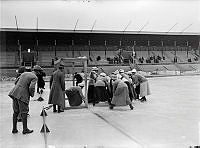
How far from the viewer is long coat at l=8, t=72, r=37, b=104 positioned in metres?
5.85

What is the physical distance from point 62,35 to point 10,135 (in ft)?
94.6

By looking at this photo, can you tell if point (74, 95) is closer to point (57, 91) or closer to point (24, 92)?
point (57, 91)

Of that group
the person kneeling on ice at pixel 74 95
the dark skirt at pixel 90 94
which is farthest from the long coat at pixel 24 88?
the dark skirt at pixel 90 94

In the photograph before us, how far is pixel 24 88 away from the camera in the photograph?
234 inches

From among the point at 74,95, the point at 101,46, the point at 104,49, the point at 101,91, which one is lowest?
the point at 74,95

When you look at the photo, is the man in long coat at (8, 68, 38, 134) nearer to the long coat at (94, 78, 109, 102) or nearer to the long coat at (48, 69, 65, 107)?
the long coat at (48, 69, 65, 107)

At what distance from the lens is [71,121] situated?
7250 millimetres

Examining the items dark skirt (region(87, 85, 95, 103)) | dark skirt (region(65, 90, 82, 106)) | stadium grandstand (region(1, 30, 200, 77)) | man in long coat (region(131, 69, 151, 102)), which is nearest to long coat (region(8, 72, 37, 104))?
dark skirt (region(65, 90, 82, 106))

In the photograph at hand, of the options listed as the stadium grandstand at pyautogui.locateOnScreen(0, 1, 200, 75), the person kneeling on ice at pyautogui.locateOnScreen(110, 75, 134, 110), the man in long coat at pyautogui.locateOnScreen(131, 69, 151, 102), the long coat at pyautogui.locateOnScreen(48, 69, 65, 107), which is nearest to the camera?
the long coat at pyautogui.locateOnScreen(48, 69, 65, 107)

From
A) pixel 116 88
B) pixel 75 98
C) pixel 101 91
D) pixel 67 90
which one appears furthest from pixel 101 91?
pixel 67 90

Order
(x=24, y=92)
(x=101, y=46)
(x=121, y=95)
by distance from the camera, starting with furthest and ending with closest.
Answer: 1. (x=101, y=46)
2. (x=121, y=95)
3. (x=24, y=92)

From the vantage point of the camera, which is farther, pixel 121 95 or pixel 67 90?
pixel 67 90

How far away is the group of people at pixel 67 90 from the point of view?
19.4 feet

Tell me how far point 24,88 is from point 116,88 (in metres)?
3.74
